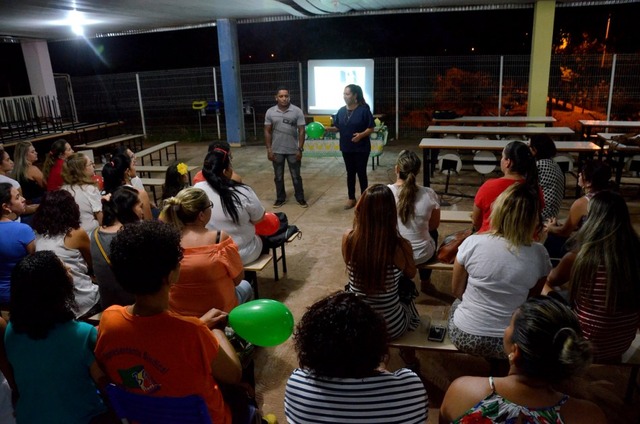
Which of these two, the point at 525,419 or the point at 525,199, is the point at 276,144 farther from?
the point at 525,419

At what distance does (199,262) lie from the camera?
2490mm

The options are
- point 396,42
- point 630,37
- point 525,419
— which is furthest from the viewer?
point 396,42

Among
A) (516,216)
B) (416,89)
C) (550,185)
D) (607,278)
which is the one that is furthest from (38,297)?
(416,89)

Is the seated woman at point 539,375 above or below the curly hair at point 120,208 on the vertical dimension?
below

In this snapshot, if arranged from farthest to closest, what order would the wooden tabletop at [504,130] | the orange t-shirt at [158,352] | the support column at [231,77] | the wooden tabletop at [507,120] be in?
the support column at [231,77] < the wooden tabletop at [507,120] < the wooden tabletop at [504,130] < the orange t-shirt at [158,352]

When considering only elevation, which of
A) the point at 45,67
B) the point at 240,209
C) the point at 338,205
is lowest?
the point at 338,205

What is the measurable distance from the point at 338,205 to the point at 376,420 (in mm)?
4851

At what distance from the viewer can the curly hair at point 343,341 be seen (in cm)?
146

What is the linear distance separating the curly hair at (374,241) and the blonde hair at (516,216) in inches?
19.6

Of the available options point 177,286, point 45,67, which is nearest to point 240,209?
point 177,286

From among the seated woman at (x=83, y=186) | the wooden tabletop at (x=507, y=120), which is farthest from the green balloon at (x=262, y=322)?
the wooden tabletop at (x=507, y=120)

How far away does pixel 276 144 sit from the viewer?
20.6 feet

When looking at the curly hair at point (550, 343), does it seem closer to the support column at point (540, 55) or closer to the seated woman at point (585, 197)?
the seated woman at point (585, 197)

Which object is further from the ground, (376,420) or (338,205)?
(376,420)
